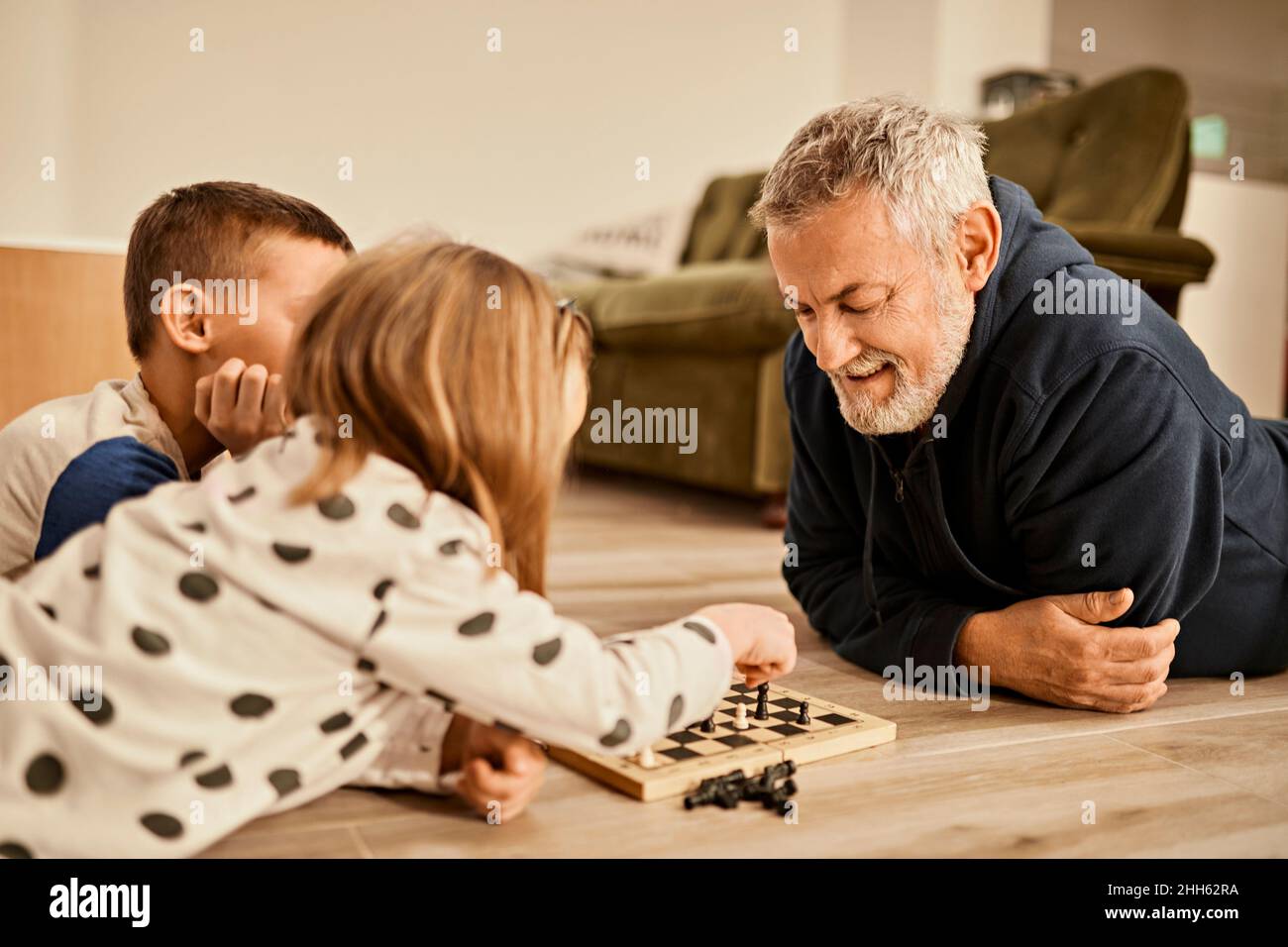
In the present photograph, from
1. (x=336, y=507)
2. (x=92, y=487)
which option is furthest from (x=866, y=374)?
(x=92, y=487)

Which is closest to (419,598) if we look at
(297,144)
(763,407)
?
(763,407)

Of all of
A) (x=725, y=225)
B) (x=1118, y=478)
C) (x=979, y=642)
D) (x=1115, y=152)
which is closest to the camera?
(x=1118, y=478)

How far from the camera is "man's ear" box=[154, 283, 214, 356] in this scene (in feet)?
4.14

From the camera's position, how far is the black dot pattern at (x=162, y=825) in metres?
0.81

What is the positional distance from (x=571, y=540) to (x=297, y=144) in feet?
8.02

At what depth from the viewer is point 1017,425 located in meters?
1.28

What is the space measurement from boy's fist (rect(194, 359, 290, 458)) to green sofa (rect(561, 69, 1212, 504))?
1.08m

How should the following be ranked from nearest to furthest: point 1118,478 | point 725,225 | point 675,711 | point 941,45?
point 675,711 → point 1118,478 → point 725,225 → point 941,45

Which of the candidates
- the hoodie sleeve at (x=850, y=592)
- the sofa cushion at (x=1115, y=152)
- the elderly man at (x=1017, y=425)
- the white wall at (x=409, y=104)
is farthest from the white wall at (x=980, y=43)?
the elderly man at (x=1017, y=425)

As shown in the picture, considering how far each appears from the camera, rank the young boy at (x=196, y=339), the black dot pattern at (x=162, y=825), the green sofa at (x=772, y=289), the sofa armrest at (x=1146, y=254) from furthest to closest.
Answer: the green sofa at (x=772, y=289) → the sofa armrest at (x=1146, y=254) → the young boy at (x=196, y=339) → the black dot pattern at (x=162, y=825)

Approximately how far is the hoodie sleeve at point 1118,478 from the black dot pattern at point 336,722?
809 millimetres

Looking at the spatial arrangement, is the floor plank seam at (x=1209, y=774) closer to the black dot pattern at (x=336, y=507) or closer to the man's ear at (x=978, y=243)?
the man's ear at (x=978, y=243)

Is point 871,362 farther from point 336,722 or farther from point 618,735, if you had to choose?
point 336,722

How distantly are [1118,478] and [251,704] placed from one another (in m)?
0.95
